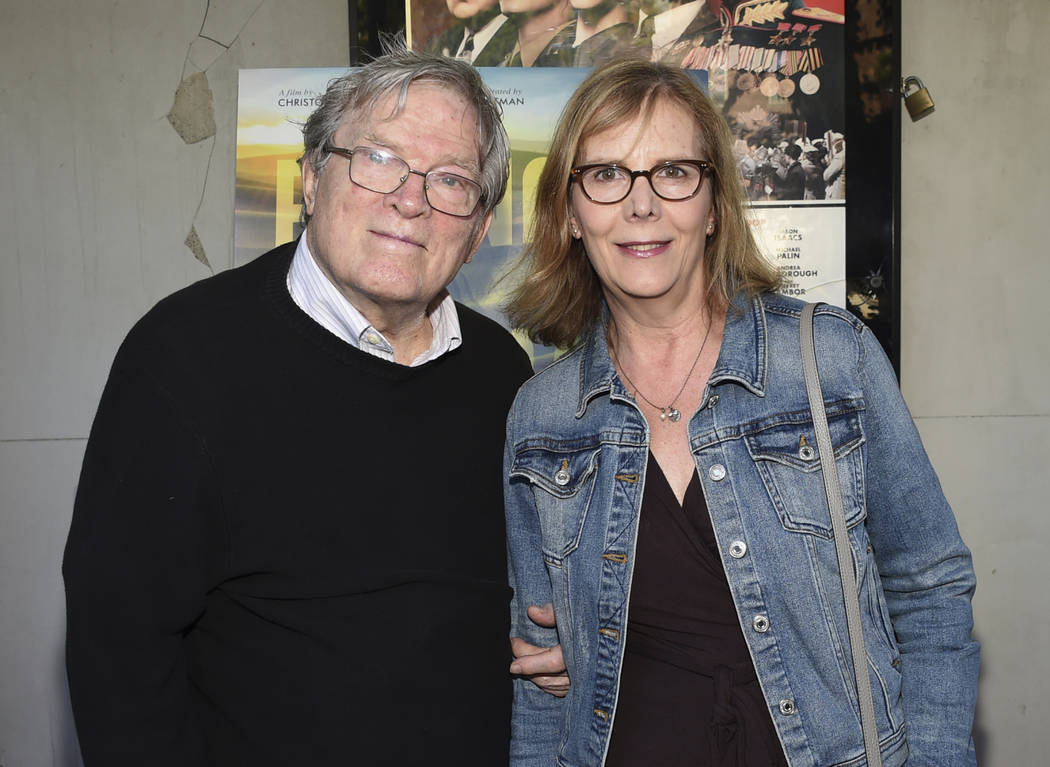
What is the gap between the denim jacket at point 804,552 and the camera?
134cm

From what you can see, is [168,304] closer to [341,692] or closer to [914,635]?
[341,692]

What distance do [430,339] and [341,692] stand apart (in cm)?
72

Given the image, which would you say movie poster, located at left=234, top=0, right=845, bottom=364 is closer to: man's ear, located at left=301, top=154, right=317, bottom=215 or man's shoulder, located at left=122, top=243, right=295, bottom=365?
man's ear, located at left=301, top=154, right=317, bottom=215

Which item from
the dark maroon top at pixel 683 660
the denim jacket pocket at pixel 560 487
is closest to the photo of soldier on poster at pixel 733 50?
the denim jacket pocket at pixel 560 487

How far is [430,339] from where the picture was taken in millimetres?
1782

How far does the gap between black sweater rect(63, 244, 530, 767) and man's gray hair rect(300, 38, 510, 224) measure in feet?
0.96

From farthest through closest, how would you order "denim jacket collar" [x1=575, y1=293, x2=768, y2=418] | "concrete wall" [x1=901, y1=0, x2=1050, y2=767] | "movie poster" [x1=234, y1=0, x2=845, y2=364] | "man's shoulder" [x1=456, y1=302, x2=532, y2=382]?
"concrete wall" [x1=901, y1=0, x2=1050, y2=767]
"movie poster" [x1=234, y1=0, x2=845, y2=364]
"man's shoulder" [x1=456, y1=302, x2=532, y2=382]
"denim jacket collar" [x1=575, y1=293, x2=768, y2=418]

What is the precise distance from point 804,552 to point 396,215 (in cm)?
93

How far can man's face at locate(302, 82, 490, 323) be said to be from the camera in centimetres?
157

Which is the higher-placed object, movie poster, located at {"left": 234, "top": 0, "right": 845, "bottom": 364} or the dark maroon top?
movie poster, located at {"left": 234, "top": 0, "right": 845, "bottom": 364}

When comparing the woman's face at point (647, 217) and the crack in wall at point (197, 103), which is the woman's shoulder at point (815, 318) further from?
the crack in wall at point (197, 103)

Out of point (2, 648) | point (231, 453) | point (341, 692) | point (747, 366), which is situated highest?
point (747, 366)

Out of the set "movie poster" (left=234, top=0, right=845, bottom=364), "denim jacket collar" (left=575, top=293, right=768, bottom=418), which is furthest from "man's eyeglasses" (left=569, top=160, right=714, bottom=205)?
"movie poster" (left=234, top=0, right=845, bottom=364)

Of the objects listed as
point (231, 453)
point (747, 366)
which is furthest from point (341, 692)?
point (747, 366)
